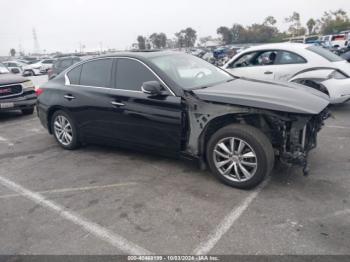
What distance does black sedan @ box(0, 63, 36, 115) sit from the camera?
25.8ft

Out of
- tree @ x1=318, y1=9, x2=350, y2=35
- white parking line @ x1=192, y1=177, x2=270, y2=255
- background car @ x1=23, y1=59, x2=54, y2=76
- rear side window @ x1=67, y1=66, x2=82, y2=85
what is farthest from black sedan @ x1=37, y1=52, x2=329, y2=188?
tree @ x1=318, y1=9, x2=350, y2=35

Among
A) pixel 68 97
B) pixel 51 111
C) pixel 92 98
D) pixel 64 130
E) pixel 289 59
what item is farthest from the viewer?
pixel 289 59

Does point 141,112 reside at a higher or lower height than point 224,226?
higher

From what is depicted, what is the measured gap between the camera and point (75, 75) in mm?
5285

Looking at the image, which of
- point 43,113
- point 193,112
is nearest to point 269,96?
point 193,112

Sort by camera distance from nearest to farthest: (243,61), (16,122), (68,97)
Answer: (68,97)
(16,122)
(243,61)

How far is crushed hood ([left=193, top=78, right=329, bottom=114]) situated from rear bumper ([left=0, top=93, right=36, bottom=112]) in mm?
5858

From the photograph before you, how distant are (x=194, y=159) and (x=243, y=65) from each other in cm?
479

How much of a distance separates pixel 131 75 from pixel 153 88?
665 mm

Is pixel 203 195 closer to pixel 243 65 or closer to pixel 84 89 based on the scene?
pixel 84 89

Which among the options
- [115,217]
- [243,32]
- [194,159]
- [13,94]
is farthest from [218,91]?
[243,32]

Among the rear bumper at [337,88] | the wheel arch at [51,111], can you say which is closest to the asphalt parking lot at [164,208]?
the wheel arch at [51,111]

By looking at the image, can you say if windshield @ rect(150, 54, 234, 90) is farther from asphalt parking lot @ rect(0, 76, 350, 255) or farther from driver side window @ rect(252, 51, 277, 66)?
driver side window @ rect(252, 51, 277, 66)

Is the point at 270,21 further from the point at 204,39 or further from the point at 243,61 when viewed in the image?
the point at 243,61
